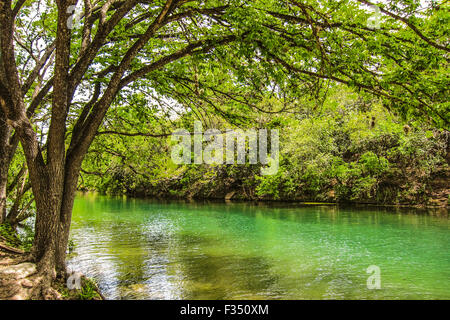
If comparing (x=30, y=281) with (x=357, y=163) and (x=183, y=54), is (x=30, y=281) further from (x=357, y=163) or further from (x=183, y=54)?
(x=357, y=163)

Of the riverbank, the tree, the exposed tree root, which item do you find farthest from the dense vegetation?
the exposed tree root

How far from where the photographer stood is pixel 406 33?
19.0 ft

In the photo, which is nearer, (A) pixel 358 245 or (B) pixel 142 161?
(B) pixel 142 161

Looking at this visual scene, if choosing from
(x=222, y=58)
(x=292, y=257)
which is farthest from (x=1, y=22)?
(x=292, y=257)

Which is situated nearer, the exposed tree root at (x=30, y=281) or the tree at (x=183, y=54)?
the exposed tree root at (x=30, y=281)

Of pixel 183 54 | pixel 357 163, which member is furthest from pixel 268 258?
pixel 357 163

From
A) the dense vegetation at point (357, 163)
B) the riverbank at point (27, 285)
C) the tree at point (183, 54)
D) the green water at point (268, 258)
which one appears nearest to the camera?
the riverbank at point (27, 285)

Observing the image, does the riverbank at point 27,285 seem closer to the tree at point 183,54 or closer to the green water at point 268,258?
the tree at point 183,54

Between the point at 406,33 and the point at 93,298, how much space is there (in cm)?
739

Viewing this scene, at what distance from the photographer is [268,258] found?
1126 cm

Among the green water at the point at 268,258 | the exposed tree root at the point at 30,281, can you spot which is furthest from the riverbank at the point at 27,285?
the green water at the point at 268,258

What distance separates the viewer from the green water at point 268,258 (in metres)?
7.94

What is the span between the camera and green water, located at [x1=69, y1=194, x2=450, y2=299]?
794 cm
